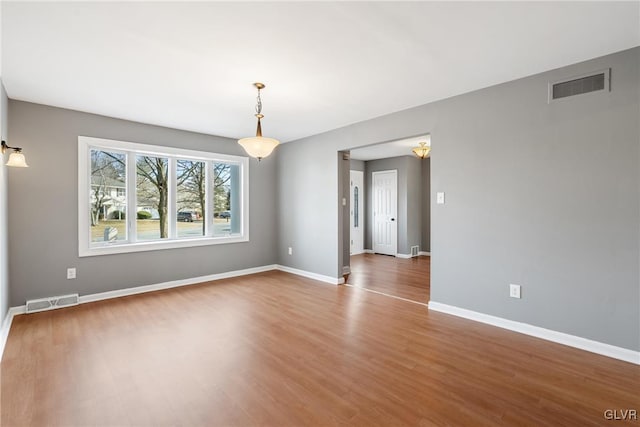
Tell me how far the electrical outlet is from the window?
4.28 meters

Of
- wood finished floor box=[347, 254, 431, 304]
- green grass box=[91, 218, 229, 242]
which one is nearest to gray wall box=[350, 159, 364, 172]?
wood finished floor box=[347, 254, 431, 304]

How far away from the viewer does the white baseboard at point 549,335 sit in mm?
2479

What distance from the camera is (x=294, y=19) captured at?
6.81ft

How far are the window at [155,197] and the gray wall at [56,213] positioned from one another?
123mm

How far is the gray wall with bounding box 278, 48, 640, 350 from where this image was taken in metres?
2.49

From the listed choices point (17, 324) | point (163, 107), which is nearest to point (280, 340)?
point (17, 324)

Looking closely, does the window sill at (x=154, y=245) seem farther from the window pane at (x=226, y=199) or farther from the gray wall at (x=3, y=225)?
the gray wall at (x=3, y=225)

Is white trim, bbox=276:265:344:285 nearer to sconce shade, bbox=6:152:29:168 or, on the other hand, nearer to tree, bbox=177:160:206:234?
tree, bbox=177:160:206:234

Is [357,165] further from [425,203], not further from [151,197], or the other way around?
[151,197]

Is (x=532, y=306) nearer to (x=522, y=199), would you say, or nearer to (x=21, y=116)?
(x=522, y=199)

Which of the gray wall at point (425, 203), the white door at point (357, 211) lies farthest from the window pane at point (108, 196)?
the gray wall at point (425, 203)

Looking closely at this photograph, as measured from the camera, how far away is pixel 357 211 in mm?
8211

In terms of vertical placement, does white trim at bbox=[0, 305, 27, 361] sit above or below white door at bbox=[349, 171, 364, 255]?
below

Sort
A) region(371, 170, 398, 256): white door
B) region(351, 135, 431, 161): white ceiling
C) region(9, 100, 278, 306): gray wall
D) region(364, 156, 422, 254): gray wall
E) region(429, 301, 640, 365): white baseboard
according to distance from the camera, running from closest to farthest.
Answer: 1. region(429, 301, 640, 365): white baseboard
2. region(9, 100, 278, 306): gray wall
3. region(351, 135, 431, 161): white ceiling
4. region(364, 156, 422, 254): gray wall
5. region(371, 170, 398, 256): white door
